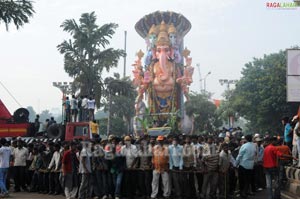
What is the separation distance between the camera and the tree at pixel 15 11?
12781 millimetres

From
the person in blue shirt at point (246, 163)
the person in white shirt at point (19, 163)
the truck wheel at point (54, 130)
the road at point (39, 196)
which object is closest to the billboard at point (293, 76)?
the road at point (39, 196)

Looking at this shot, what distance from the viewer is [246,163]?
473 inches

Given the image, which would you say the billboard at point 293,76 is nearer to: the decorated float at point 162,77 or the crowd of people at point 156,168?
the crowd of people at point 156,168

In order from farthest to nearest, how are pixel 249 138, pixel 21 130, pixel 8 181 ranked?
pixel 21 130, pixel 8 181, pixel 249 138

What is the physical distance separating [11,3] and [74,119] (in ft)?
→ 30.0

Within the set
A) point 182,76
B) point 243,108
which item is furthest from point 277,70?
point 182,76

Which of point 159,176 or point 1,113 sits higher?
point 1,113

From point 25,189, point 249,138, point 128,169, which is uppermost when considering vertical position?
point 249,138

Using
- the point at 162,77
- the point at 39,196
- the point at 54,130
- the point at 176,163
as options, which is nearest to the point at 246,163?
the point at 176,163

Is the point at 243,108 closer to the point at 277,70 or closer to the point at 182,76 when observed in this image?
the point at 277,70

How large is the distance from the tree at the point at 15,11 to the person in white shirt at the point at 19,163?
4017 millimetres

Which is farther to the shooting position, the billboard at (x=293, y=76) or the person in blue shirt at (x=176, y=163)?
the billboard at (x=293, y=76)

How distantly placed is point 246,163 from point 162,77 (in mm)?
36145

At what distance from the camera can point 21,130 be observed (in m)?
19.8
